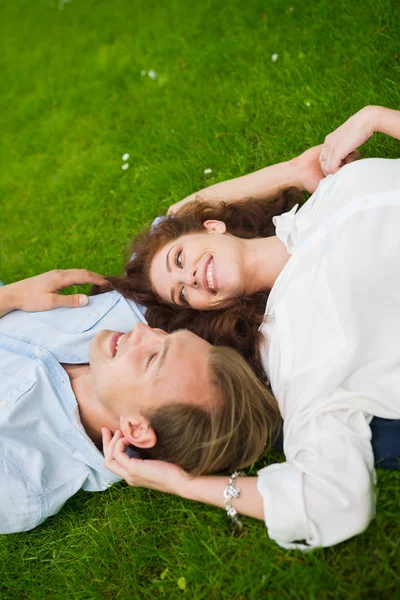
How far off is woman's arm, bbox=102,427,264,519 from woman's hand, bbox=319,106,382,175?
207 cm

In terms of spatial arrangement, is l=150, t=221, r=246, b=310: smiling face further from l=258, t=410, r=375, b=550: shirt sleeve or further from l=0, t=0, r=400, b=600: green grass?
l=0, t=0, r=400, b=600: green grass

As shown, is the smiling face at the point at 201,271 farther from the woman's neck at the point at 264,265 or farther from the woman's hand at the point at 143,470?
the woman's hand at the point at 143,470

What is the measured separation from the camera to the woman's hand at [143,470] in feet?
9.45

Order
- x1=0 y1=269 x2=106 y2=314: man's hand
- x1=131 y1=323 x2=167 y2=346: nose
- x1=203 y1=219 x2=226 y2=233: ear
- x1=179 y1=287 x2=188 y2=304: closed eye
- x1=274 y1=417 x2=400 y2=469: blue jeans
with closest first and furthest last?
x1=274 y1=417 x2=400 y2=469: blue jeans
x1=131 y1=323 x2=167 y2=346: nose
x1=179 y1=287 x2=188 y2=304: closed eye
x1=203 y1=219 x2=226 y2=233: ear
x1=0 y1=269 x2=106 y2=314: man's hand

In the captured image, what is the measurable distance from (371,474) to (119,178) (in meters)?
3.80

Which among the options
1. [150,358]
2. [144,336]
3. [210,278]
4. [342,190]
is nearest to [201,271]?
[210,278]

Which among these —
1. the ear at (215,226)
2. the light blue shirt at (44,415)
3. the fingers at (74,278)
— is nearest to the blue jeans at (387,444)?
the light blue shirt at (44,415)

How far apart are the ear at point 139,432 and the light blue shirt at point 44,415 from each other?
1.36 ft

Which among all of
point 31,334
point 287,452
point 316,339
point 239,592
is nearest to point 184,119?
point 31,334

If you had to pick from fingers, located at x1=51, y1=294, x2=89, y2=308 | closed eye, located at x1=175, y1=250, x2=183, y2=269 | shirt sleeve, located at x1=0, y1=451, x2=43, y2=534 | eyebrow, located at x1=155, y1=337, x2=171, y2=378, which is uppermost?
closed eye, located at x1=175, y1=250, x2=183, y2=269

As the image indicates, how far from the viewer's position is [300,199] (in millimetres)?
4094

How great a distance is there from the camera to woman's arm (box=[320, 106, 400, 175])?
3363 mm

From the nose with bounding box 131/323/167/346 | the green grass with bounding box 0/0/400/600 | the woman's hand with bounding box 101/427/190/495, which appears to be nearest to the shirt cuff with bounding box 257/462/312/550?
the green grass with bounding box 0/0/400/600

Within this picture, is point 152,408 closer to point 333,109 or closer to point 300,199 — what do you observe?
point 300,199
